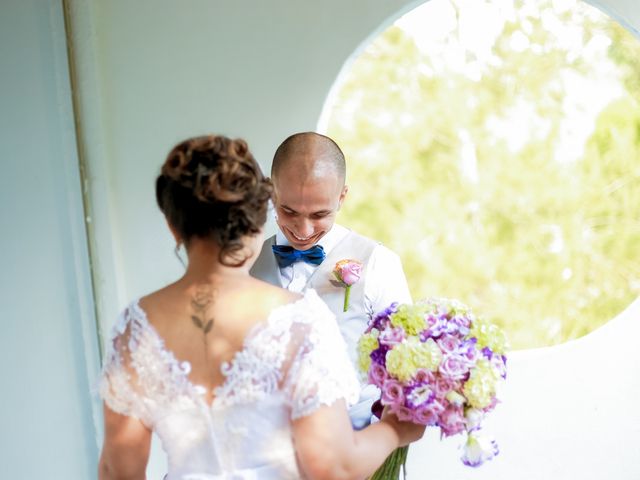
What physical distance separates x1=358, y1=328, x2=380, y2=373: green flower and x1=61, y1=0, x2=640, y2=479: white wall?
145 cm

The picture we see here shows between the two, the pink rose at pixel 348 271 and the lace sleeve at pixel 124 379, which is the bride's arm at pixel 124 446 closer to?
the lace sleeve at pixel 124 379

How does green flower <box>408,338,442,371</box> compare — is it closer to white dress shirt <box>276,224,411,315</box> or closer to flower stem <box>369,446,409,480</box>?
flower stem <box>369,446,409,480</box>

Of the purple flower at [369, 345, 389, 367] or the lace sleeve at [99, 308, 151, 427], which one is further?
the purple flower at [369, 345, 389, 367]

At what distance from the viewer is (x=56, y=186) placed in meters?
3.68

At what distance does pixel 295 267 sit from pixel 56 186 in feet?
4.01

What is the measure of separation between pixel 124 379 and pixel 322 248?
4.13 ft

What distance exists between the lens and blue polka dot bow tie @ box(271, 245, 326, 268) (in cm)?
304

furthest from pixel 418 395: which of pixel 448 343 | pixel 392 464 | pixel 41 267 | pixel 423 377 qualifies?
pixel 41 267

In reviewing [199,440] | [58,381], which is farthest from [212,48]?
[199,440]

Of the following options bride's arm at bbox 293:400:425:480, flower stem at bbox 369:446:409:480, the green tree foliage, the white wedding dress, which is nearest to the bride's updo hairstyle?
the white wedding dress

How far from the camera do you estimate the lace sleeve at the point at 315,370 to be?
1.84 metres

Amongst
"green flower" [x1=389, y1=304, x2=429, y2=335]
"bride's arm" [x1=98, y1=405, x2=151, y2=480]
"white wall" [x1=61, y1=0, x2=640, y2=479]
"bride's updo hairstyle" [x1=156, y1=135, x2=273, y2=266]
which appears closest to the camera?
"bride's updo hairstyle" [x1=156, y1=135, x2=273, y2=266]

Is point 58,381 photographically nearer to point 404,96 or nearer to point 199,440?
point 199,440

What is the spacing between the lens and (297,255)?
3047 mm
